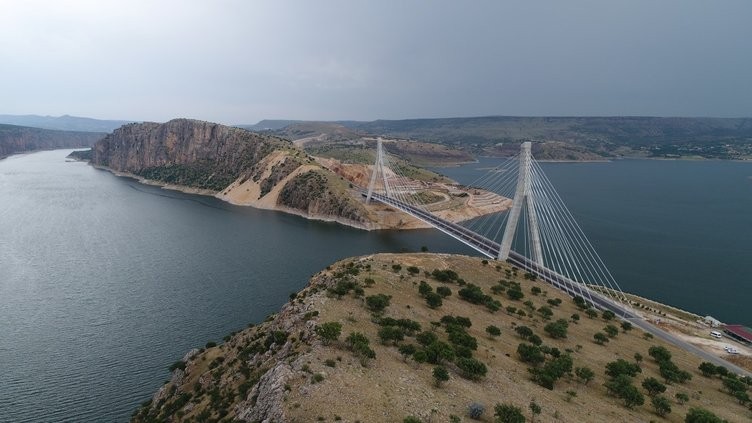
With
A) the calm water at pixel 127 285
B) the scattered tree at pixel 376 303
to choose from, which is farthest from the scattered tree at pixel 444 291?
the calm water at pixel 127 285

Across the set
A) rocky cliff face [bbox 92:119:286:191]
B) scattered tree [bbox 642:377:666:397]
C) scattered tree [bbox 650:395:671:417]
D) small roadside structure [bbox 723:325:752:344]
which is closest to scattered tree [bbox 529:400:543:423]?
→ scattered tree [bbox 650:395:671:417]

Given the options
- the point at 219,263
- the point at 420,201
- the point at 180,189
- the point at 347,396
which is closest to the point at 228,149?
the point at 180,189

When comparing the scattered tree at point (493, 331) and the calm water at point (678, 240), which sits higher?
the scattered tree at point (493, 331)


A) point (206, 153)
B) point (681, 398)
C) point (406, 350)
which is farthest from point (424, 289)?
point (206, 153)

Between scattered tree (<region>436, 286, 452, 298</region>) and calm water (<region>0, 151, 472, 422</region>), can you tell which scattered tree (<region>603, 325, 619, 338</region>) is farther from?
calm water (<region>0, 151, 472, 422</region>)

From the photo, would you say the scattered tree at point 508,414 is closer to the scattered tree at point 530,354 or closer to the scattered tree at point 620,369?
the scattered tree at point 530,354

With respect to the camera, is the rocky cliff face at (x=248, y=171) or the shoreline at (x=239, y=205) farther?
the rocky cliff face at (x=248, y=171)
